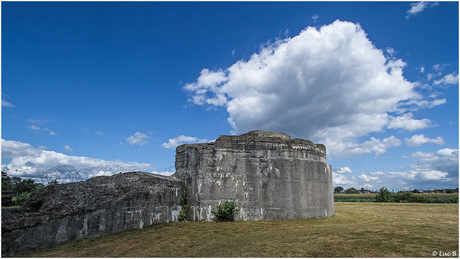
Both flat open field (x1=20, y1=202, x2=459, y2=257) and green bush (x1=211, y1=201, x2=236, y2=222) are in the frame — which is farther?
green bush (x1=211, y1=201, x2=236, y2=222)

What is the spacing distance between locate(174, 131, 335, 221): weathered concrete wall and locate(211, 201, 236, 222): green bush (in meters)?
0.27

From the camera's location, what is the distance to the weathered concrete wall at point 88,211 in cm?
698

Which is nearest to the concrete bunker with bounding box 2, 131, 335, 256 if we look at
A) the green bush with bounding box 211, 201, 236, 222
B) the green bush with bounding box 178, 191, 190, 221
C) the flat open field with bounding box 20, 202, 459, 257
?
the green bush with bounding box 178, 191, 190, 221

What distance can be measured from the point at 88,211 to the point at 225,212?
5.81 m

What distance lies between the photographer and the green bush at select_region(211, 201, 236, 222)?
12.2m

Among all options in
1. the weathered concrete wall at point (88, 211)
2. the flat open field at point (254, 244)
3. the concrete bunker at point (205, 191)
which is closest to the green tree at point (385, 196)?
the concrete bunker at point (205, 191)

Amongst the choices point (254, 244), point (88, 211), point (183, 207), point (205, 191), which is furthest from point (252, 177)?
point (88, 211)

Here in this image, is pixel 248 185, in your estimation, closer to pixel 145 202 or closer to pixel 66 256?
pixel 145 202

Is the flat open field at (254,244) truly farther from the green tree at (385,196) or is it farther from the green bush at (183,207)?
the green tree at (385,196)

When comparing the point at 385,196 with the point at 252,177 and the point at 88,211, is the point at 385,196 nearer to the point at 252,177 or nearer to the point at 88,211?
the point at 252,177

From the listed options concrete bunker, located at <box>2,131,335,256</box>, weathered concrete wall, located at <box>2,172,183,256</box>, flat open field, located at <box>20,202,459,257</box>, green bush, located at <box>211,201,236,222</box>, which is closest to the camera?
flat open field, located at <box>20,202,459,257</box>

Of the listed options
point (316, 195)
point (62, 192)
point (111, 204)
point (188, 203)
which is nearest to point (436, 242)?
point (316, 195)

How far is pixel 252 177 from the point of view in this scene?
43.2ft

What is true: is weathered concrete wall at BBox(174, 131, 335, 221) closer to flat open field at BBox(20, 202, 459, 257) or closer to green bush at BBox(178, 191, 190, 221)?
green bush at BBox(178, 191, 190, 221)
